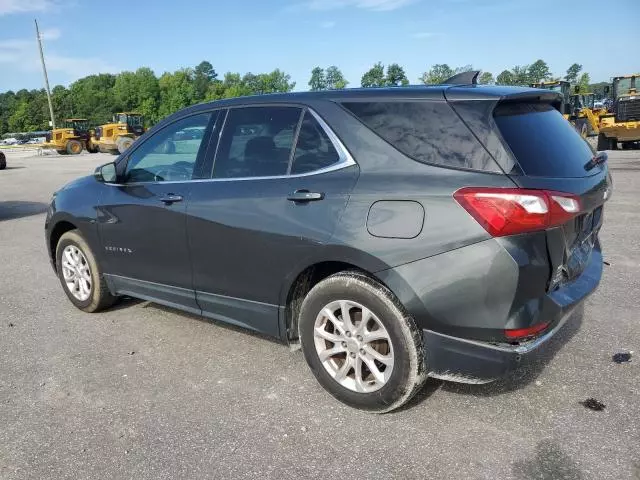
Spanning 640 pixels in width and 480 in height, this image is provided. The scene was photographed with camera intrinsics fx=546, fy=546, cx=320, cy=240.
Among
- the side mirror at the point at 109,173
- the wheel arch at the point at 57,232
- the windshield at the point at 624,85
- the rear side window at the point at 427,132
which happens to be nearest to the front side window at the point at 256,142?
the rear side window at the point at 427,132

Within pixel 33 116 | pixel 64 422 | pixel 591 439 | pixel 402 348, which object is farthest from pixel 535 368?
pixel 33 116

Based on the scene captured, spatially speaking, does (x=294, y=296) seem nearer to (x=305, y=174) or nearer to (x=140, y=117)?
(x=305, y=174)

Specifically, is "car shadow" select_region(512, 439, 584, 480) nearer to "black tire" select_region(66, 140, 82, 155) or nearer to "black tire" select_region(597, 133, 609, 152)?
"black tire" select_region(597, 133, 609, 152)

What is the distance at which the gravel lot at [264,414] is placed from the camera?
2.60 metres

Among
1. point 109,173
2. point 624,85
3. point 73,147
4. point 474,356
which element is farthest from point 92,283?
point 73,147

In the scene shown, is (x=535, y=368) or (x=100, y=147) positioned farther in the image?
(x=100, y=147)

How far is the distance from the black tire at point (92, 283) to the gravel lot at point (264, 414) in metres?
0.25

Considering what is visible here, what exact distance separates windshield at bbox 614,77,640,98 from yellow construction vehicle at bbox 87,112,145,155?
83.5ft

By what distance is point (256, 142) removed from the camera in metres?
3.50

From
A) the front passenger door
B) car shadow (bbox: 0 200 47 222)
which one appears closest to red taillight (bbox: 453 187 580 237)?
the front passenger door

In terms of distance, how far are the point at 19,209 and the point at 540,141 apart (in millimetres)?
11606

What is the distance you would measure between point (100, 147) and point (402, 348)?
35.9 meters

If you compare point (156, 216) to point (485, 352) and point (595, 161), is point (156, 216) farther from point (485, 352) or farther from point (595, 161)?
point (595, 161)

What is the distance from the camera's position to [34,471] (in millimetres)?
2639
